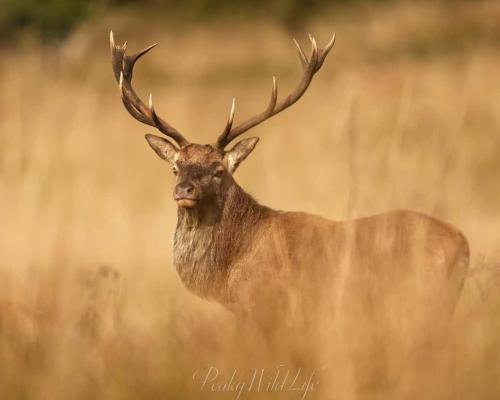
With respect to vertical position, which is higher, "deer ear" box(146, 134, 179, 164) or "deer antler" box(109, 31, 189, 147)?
"deer antler" box(109, 31, 189, 147)

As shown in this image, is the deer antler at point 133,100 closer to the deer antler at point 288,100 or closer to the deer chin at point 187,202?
the deer antler at point 288,100

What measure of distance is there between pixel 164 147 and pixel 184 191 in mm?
666

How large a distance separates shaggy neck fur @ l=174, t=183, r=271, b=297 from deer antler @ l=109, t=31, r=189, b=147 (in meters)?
0.41

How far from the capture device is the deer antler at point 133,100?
239 inches

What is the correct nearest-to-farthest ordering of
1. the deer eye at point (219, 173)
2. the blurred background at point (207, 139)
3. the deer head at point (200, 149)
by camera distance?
the blurred background at point (207, 139) → the deer head at point (200, 149) → the deer eye at point (219, 173)

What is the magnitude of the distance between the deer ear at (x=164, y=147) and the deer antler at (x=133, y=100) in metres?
0.04

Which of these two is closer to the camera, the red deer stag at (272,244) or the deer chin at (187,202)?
the red deer stag at (272,244)

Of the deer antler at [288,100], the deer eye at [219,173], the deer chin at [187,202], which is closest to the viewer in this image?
the deer chin at [187,202]

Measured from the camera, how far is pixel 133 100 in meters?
6.23

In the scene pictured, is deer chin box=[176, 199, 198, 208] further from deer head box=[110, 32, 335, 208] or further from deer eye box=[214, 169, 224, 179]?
deer eye box=[214, 169, 224, 179]

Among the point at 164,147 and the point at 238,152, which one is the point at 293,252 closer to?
the point at 238,152

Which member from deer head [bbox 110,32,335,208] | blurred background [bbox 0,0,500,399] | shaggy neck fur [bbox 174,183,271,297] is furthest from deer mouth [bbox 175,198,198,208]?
blurred background [bbox 0,0,500,399]

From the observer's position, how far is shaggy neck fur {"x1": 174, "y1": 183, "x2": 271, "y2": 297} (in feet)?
19.5

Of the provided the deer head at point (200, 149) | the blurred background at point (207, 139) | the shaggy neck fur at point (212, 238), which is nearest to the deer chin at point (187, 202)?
the deer head at point (200, 149)
